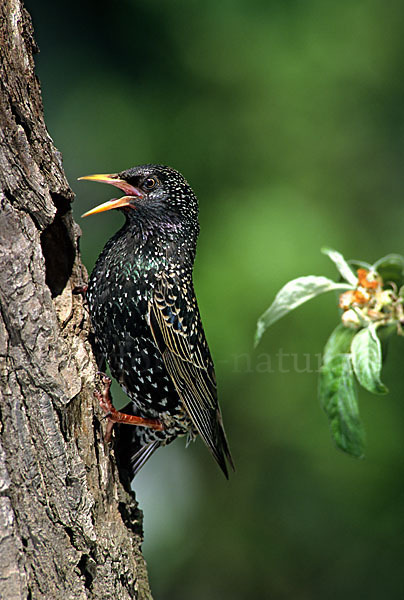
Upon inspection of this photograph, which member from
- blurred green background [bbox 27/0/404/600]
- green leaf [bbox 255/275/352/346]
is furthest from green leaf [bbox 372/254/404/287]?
blurred green background [bbox 27/0/404/600]

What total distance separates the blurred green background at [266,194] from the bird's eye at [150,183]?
1.77m

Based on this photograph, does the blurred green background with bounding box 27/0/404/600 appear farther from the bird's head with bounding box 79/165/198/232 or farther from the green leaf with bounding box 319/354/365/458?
the green leaf with bounding box 319/354/365/458

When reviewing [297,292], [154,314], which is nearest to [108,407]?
[154,314]

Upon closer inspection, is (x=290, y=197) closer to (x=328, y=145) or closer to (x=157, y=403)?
(x=328, y=145)

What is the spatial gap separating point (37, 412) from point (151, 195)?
124cm

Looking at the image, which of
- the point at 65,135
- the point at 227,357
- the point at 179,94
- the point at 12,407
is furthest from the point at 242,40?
the point at 12,407

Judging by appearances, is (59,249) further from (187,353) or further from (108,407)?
(187,353)

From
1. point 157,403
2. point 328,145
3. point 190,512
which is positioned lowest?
point 190,512

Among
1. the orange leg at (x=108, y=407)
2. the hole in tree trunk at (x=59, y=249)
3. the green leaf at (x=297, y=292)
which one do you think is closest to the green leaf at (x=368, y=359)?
the green leaf at (x=297, y=292)

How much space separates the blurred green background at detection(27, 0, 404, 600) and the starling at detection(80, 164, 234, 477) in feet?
5.65

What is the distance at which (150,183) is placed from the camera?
2906mm

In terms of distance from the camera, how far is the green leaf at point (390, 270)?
224cm

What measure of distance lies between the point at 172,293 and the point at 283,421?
8.06 feet

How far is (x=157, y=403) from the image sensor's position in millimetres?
2900
